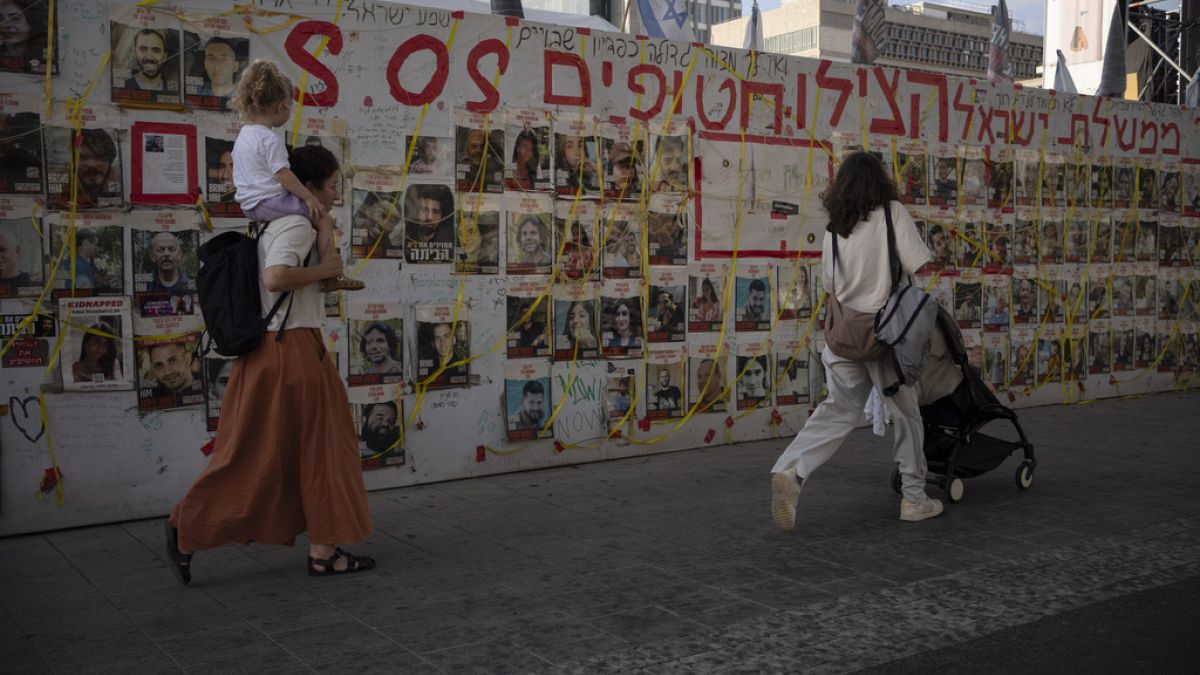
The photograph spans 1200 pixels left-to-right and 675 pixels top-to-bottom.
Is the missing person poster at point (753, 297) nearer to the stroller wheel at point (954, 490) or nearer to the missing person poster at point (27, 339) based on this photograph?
the stroller wheel at point (954, 490)

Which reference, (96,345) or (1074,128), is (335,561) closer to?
(96,345)

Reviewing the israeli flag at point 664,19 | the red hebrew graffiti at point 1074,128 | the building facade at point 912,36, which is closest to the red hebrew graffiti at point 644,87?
the israeli flag at point 664,19

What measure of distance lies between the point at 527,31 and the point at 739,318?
2.42 m

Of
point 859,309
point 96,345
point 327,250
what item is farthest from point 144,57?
point 859,309

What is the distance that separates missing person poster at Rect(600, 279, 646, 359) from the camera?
727cm

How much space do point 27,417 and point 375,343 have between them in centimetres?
176

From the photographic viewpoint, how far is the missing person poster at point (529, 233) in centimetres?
684

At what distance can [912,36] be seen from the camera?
111938 mm

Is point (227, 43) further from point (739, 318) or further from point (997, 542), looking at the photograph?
point (997, 542)

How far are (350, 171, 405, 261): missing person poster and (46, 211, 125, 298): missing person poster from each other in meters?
1.20

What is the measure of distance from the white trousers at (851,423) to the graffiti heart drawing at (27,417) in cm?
344

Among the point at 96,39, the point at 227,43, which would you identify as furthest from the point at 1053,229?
the point at 96,39

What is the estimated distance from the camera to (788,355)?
823 cm

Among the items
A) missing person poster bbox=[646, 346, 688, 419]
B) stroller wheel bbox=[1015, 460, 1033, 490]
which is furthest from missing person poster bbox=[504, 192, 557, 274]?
stroller wheel bbox=[1015, 460, 1033, 490]
